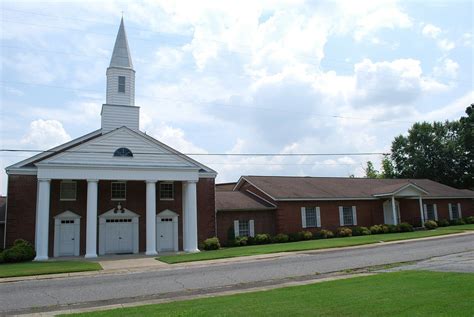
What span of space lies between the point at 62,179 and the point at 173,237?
28.4ft

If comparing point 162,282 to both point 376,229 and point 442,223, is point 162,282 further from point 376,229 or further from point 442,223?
point 442,223

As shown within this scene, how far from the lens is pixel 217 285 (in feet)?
47.4

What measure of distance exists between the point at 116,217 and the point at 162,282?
622 inches

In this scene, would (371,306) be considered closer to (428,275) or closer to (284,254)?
(428,275)

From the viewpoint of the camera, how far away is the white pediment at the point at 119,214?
2997 centimetres

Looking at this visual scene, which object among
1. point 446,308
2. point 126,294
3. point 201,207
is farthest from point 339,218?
point 446,308

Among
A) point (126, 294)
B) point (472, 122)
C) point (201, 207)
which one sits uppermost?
point (472, 122)

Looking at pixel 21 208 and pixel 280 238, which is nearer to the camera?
pixel 21 208

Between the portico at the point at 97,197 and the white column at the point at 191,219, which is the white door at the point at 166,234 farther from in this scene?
the white column at the point at 191,219

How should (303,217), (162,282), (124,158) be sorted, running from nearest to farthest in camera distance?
(162,282) < (124,158) < (303,217)

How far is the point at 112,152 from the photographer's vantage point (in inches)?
1141

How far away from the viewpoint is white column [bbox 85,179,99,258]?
2708 centimetres

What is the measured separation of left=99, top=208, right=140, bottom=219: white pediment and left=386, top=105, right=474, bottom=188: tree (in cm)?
4865

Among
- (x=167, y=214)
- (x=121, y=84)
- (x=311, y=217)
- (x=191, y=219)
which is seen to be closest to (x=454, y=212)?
(x=311, y=217)
